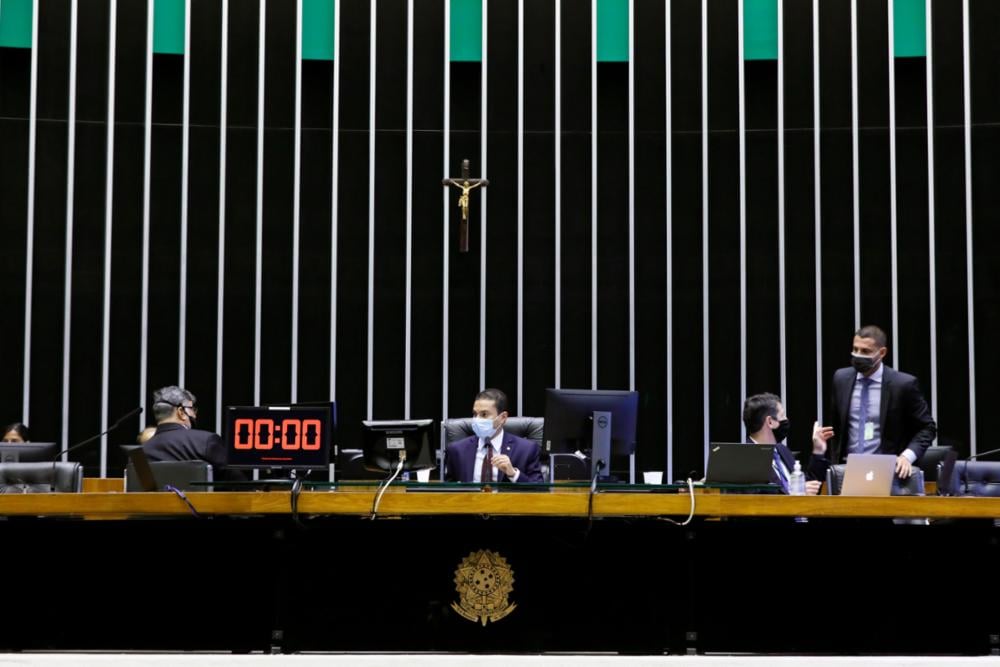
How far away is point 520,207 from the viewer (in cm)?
852

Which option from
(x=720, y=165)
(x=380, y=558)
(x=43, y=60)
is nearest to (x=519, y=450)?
(x=380, y=558)

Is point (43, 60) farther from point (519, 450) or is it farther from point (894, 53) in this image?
point (894, 53)

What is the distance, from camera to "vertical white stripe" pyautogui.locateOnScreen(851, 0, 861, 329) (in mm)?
8266

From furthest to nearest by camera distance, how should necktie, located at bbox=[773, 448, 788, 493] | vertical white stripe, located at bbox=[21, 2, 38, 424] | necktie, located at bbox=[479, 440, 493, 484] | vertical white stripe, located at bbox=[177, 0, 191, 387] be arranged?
vertical white stripe, located at bbox=[177, 0, 191, 387] < vertical white stripe, located at bbox=[21, 2, 38, 424] < necktie, located at bbox=[479, 440, 493, 484] < necktie, located at bbox=[773, 448, 788, 493]

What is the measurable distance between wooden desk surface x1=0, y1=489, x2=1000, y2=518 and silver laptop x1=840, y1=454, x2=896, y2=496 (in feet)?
0.73

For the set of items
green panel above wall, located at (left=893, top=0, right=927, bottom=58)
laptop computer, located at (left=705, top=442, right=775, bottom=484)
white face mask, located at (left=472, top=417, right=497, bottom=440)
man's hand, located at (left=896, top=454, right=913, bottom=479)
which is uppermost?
green panel above wall, located at (left=893, top=0, right=927, bottom=58)

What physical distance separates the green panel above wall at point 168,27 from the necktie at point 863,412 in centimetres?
526

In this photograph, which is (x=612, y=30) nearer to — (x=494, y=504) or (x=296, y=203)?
(x=296, y=203)

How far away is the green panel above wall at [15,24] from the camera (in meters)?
8.43

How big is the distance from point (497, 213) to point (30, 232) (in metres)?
3.08

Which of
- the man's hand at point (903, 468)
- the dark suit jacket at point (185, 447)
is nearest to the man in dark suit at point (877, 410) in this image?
the man's hand at point (903, 468)

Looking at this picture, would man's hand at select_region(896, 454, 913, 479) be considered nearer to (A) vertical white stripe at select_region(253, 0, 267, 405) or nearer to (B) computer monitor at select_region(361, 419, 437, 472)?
(B) computer monitor at select_region(361, 419, 437, 472)

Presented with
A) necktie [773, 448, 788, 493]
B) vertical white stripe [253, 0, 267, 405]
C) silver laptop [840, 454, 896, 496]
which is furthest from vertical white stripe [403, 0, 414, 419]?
silver laptop [840, 454, 896, 496]

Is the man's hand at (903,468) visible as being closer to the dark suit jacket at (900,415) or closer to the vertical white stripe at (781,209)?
the dark suit jacket at (900,415)
